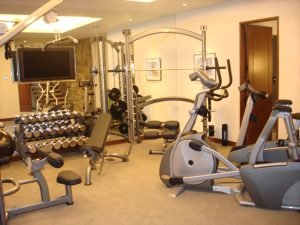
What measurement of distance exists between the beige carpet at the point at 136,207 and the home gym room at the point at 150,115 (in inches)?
0.7

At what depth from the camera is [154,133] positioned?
509 centimetres

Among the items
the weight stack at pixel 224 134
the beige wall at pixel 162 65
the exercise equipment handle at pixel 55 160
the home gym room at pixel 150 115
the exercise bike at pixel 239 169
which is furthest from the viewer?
the beige wall at pixel 162 65

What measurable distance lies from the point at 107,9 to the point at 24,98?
2020 millimetres

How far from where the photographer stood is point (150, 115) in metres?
6.77

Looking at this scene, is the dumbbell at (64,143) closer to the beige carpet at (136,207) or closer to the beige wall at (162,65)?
the beige carpet at (136,207)

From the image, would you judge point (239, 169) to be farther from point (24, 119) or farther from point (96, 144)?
point (24, 119)

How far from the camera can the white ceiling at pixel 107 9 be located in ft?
15.9

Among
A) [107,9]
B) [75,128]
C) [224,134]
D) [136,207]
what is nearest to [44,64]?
[75,128]

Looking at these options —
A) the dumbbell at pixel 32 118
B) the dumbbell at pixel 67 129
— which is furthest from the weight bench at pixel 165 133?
the dumbbell at pixel 32 118

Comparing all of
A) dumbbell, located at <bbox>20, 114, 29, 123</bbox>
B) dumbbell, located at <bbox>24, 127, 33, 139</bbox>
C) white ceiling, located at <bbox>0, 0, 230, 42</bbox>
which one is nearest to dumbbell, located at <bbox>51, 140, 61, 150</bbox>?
dumbbell, located at <bbox>24, 127, 33, 139</bbox>

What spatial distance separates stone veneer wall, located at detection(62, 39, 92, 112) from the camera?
5328 mm

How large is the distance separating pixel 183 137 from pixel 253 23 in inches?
106

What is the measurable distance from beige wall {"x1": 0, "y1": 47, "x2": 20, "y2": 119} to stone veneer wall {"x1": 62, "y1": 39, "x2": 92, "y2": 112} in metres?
0.77

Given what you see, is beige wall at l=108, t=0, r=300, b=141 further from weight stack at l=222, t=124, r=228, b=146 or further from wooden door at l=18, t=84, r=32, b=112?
wooden door at l=18, t=84, r=32, b=112
